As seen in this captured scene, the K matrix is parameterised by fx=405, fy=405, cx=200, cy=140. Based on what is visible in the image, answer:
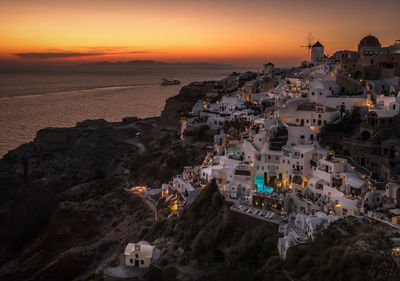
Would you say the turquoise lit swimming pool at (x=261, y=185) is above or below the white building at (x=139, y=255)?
above

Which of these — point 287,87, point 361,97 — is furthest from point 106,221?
point 361,97

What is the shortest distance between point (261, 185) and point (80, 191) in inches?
1063

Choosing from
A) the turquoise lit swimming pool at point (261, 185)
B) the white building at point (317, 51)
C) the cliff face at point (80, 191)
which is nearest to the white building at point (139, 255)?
the cliff face at point (80, 191)

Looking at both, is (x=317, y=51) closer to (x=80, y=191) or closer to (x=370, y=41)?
(x=370, y=41)

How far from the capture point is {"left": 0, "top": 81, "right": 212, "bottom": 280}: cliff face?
35.4 m

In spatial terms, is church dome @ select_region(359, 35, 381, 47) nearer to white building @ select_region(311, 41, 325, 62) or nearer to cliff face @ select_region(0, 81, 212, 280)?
white building @ select_region(311, 41, 325, 62)

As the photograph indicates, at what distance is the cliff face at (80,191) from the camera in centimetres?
3544

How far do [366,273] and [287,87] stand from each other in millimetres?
28766

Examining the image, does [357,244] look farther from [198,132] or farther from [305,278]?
[198,132]

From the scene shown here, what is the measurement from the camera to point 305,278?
1934 centimetres

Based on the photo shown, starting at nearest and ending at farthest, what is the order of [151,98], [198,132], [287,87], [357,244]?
1. [357,244]
2. [287,87]
3. [198,132]
4. [151,98]

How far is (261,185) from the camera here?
2956cm

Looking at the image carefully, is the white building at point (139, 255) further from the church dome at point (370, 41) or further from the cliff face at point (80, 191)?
the church dome at point (370, 41)

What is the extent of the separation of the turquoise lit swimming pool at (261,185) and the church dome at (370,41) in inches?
1032
